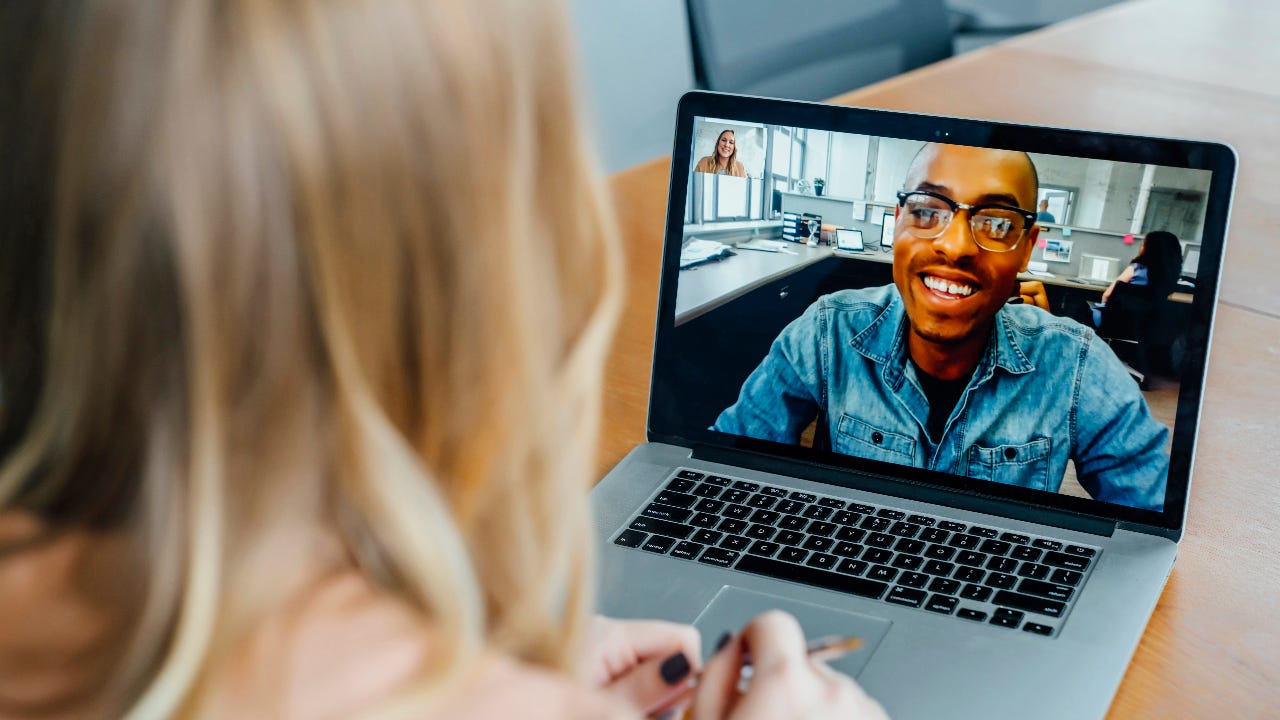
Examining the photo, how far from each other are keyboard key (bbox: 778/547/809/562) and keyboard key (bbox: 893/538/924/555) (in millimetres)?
57

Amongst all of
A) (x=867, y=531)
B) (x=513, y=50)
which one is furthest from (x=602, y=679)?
(x=513, y=50)

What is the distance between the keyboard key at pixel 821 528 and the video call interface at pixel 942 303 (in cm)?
6

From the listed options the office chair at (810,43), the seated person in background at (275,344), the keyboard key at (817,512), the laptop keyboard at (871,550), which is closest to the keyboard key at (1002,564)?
the laptop keyboard at (871,550)

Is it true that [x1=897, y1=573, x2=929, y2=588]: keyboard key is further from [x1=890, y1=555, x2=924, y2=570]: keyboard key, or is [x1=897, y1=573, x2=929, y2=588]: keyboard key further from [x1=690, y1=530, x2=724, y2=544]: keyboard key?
[x1=690, y1=530, x2=724, y2=544]: keyboard key

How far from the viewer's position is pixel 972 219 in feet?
2.33

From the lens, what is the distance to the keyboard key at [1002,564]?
67 centimetres

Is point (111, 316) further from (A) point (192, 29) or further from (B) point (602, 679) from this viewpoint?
(B) point (602, 679)

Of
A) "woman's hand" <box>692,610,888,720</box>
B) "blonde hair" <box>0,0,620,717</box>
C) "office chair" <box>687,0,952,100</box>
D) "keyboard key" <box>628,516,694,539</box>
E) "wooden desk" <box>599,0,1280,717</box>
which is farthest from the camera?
"office chair" <box>687,0,952,100</box>

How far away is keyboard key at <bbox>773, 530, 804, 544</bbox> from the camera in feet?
2.29

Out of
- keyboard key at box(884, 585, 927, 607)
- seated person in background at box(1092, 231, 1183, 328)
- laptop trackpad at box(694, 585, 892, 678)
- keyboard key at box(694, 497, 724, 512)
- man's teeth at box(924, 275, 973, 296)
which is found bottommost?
laptop trackpad at box(694, 585, 892, 678)

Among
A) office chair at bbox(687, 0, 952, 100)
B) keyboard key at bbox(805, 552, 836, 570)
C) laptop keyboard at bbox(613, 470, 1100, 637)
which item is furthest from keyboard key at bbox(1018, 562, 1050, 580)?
office chair at bbox(687, 0, 952, 100)

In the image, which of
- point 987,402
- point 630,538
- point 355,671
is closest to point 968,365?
point 987,402

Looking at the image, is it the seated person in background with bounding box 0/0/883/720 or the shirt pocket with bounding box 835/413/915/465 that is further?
the shirt pocket with bounding box 835/413/915/465

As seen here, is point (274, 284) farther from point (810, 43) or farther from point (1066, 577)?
point (810, 43)
